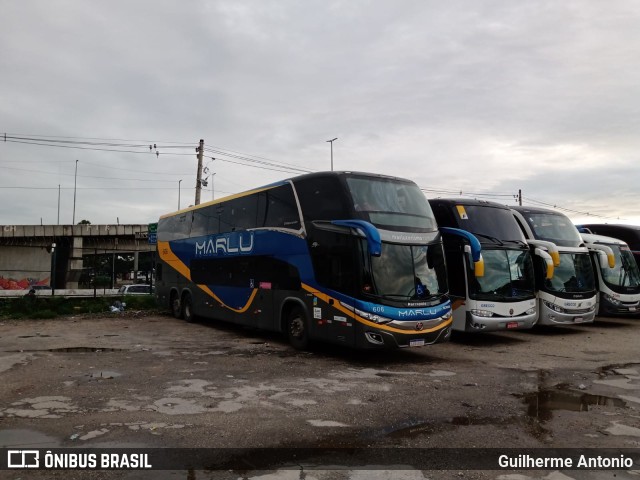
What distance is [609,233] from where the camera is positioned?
73.0 ft

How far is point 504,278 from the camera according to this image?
1302cm

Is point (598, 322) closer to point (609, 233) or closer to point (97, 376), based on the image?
point (609, 233)

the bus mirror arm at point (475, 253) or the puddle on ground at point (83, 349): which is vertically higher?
the bus mirror arm at point (475, 253)

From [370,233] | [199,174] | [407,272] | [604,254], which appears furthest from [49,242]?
[370,233]

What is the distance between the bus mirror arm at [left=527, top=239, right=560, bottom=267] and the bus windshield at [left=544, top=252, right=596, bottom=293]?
18.3 inches

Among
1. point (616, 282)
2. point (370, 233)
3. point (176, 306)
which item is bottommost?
point (176, 306)

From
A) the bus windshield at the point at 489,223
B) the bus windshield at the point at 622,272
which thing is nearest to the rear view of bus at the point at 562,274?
the bus windshield at the point at 489,223

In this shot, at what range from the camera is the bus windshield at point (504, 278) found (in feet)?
41.7

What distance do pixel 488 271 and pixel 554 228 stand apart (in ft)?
13.2

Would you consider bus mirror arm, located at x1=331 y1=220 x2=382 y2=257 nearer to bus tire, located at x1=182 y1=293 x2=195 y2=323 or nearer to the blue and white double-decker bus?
the blue and white double-decker bus

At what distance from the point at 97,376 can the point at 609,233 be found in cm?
2135

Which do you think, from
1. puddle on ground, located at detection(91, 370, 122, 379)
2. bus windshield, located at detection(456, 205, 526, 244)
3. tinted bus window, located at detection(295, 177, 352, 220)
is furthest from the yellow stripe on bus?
bus windshield, located at detection(456, 205, 526, 244)

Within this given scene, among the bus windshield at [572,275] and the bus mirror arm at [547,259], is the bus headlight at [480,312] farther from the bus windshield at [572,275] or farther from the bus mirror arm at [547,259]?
the bus windshield at [572,275]

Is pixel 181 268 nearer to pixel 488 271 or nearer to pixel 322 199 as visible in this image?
pixel 322 199
